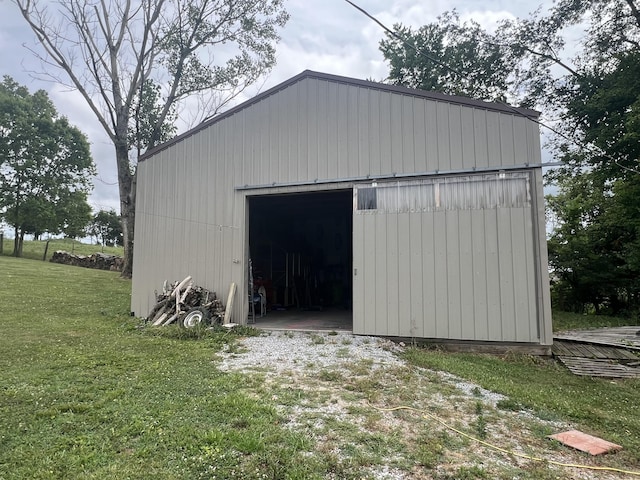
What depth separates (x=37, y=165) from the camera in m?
22.4

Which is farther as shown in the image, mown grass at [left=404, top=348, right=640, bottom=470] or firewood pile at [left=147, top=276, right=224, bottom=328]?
firewood pile at [left=147, top=276, right=224, bottom=328]

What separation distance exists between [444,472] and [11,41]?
681 inches

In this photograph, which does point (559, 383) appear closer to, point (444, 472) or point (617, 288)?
point (444, 472)

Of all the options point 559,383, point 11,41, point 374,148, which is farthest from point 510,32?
point 11,41

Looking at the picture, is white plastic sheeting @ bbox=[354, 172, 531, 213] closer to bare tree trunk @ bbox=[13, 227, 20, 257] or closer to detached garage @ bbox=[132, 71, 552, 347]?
detached garage @ bbox=[132, 71, 552, 347]

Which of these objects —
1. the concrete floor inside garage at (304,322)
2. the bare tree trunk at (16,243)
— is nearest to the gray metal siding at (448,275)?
the concrete floor inside garage at (304,322)

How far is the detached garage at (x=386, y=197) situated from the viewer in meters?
5.45

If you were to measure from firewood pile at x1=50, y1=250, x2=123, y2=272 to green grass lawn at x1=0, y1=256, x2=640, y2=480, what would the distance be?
13.5 meters

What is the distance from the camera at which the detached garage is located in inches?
214

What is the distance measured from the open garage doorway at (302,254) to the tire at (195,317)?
2.31 m

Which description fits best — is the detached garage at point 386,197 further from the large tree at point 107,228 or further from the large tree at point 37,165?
the large tree at point 107,228

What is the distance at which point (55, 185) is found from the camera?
74.8ft

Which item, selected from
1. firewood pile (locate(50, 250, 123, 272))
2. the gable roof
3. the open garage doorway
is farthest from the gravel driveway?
firewood pile (locate(50, 250, 123, 272))

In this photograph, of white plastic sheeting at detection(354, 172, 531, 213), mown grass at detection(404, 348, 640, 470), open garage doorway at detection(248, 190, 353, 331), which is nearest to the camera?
mown grass at detection(404, 348, 640, 470)
